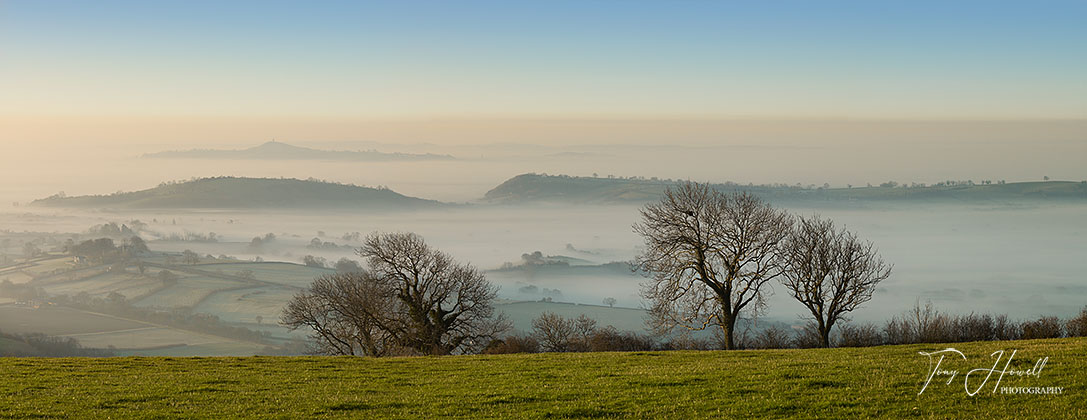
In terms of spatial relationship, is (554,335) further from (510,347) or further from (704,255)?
(704,255)

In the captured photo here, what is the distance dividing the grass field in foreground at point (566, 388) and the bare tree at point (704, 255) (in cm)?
1702

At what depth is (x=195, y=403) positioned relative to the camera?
22078 mm

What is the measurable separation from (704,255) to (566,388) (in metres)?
28.1

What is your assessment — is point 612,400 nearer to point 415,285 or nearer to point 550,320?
point 415,285

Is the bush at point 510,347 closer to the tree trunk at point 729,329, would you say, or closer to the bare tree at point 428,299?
the bare tree at point 428,299

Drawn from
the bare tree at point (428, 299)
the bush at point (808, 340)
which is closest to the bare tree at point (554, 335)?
the bare tree at point (428, 299)

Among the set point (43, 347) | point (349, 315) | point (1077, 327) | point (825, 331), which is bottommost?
point (43, 347)

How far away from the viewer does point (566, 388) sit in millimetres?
23234

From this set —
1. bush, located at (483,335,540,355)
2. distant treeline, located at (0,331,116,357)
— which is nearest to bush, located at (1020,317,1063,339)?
bush, located at (483,335,540,355)

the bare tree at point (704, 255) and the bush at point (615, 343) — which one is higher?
the bare tree at point (704, 255)

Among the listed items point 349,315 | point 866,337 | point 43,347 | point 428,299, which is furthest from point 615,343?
point 43,347

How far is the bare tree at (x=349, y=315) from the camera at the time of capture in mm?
56781

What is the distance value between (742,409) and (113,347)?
188 m

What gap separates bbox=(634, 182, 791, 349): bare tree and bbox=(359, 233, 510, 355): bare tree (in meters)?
14.8
